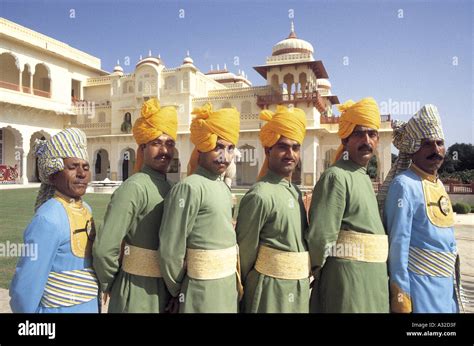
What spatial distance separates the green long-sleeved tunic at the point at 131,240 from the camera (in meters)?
2.00

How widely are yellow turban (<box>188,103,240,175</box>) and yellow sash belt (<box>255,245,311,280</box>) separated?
2.49ft

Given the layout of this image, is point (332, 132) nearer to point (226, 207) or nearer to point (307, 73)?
point (307, 73)

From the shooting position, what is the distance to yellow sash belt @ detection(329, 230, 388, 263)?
2.15 m

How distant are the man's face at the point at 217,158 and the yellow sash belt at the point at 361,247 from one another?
3.00ft

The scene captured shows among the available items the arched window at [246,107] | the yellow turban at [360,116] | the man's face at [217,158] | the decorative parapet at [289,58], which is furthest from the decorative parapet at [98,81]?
the yellow turban at [360,116]

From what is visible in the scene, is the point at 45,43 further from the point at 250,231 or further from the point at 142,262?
the point at 250,231

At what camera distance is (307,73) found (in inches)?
840

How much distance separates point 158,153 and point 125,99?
24793 millimetres

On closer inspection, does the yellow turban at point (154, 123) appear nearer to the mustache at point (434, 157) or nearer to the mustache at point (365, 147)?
the mustache at point (365, 147)

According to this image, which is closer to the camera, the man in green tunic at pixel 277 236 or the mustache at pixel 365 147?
the man in green tunic at pixel 277 236

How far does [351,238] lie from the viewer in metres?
2.17

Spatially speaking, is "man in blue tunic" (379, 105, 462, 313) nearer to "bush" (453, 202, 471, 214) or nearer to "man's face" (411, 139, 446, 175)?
"man's face" (411, 139, 446, 175)

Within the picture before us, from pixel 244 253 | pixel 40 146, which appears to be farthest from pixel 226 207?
pixel 40 146

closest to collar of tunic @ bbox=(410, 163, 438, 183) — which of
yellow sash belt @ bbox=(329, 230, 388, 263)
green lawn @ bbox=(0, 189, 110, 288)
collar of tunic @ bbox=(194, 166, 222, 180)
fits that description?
yellow sash belt @ bbox=(329, 230, 388, 263)
